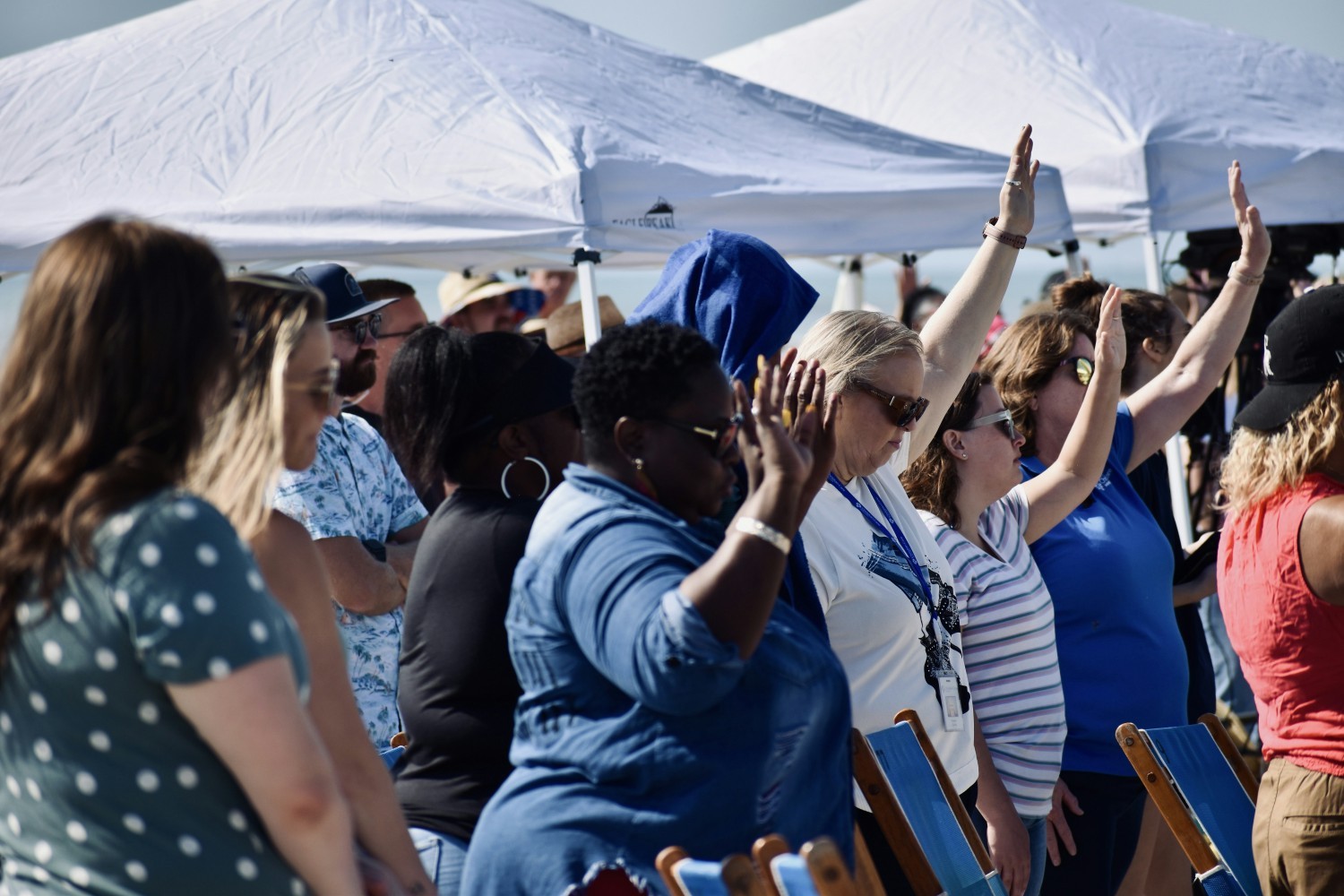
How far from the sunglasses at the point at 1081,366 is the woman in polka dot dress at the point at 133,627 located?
8.69 feet

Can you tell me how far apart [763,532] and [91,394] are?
787 millimetres

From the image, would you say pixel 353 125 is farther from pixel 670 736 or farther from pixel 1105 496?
pixel 670 736

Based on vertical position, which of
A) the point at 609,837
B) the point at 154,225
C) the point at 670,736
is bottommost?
the point at 609,837

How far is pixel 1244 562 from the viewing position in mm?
2816

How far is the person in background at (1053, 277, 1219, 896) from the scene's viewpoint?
388cm

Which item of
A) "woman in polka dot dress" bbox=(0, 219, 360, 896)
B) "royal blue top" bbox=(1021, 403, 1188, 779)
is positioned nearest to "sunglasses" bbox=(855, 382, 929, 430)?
"royal blue top" bbox=(1021, 403, 1188, 779)

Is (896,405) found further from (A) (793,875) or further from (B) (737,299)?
A: (A) (793,875)

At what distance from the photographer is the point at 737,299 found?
2.52 meters

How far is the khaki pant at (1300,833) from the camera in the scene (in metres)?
2.61

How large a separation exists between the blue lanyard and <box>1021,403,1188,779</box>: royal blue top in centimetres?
77

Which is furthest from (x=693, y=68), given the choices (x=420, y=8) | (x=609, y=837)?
(x=609, y=837)

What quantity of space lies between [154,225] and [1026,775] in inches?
88.4

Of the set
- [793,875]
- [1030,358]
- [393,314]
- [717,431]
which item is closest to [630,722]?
[793,875]

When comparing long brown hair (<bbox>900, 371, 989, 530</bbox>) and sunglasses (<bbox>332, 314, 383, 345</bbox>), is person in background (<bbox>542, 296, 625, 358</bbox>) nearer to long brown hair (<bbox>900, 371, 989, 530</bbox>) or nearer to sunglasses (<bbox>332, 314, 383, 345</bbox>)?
sunglasses (<bbox>332, 314, 383, 345</bbox>)
